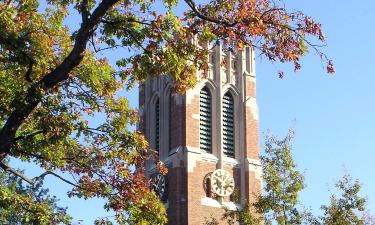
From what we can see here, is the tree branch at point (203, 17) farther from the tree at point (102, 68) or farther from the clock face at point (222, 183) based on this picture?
the clock face at point (222, 183)

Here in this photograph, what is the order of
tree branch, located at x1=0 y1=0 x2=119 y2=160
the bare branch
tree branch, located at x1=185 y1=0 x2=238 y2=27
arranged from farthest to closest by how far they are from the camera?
tree branch, located at x1=185 y1=0 x2=238 y2=27
the bare branch
tree branch, located at x1=0 y1=0 x2=119 y2=160

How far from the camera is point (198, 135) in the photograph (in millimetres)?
46000

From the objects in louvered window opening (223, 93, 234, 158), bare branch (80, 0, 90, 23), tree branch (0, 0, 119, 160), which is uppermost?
louvered window opening (223, 93, 234, 158)

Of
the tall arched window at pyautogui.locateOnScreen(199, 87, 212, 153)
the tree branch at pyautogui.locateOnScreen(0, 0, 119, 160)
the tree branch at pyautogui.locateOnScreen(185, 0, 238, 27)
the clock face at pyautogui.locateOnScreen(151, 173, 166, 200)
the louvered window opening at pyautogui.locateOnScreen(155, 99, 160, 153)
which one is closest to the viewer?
the tree branch at pyautogui.locateOnScreen(0, 0, 119, 160)

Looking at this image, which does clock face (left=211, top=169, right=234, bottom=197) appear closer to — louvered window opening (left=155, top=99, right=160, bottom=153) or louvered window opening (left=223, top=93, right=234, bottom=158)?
louvered window opening (left=223, top=93, right=234, bottom=158)

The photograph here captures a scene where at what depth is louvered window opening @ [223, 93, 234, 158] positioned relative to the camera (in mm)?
47312

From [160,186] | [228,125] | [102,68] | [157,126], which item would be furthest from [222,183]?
[102,68]

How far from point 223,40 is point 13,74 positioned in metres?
4.48

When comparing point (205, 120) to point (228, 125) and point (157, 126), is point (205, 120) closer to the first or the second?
point (228, 125)

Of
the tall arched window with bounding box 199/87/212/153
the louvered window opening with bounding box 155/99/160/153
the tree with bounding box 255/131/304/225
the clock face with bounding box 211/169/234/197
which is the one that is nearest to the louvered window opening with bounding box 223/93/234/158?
the tall arched window with bounding box 199/87/212/153

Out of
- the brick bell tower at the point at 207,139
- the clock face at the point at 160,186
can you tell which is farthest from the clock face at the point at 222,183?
the clock face at the point at 160,186

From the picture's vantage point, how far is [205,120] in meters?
47.0

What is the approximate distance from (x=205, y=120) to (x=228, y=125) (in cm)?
165

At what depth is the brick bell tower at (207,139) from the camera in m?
44.7
